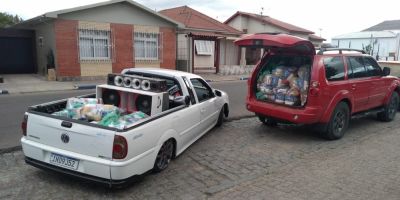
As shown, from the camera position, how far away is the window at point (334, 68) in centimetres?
636

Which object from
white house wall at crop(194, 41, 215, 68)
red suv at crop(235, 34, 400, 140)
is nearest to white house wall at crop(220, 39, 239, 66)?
white house wall at crop(194, 41, 215, 68)

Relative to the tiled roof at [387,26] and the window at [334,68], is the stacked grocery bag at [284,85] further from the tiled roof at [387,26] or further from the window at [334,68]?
the tiled roof at [387,26]

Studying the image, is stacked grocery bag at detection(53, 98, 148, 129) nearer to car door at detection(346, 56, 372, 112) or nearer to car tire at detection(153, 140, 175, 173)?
car tire at detection(153, 140, 175, 173)

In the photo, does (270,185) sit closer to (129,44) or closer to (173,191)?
(173,191)

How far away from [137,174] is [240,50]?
84.2ft

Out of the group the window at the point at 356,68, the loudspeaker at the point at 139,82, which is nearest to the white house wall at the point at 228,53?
the window at the point at 356,68

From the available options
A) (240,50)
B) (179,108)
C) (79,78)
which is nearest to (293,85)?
(179,108)

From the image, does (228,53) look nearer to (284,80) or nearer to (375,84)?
(375,84)

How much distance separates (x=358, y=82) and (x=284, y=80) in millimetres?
1743

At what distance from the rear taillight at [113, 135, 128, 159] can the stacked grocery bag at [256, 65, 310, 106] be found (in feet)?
12.4

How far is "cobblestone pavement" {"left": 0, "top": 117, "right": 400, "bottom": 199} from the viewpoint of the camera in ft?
13.8

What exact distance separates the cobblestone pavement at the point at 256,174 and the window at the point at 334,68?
130cm

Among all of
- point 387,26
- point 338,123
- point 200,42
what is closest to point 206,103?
point 338,123

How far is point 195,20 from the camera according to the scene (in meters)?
25.6
